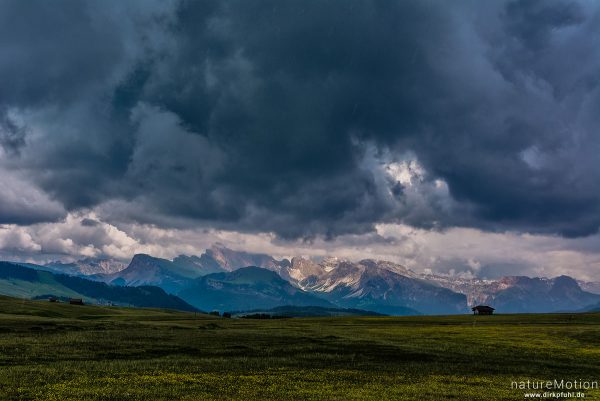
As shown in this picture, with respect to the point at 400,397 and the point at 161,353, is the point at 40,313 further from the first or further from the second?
the point at 400,397

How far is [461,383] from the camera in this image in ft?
155

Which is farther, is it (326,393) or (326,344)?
(326,344)

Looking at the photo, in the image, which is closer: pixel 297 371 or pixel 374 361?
pixel 297 371

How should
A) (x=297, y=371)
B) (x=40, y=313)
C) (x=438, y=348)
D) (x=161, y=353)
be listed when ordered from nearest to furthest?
(x=297, y=371) < (x=161, y=353) < (x=438, y=348) < (x=40, y=313)

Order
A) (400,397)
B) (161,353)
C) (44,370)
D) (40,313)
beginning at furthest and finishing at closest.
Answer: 1. (40,313)
2. (161,353)
3. (44,370)
4. (400,397)

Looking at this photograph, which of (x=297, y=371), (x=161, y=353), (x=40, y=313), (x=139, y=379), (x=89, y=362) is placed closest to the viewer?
(x=139, y=379)

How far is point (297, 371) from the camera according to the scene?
51.9m

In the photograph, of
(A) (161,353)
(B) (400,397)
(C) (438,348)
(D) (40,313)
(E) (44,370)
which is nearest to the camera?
(B) (400,397)

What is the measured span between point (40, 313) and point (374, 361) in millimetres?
160732

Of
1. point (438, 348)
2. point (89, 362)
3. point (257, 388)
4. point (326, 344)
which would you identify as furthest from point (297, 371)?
point (438, 348)

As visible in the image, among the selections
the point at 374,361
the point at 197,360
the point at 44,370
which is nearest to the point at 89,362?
the point at 44,370

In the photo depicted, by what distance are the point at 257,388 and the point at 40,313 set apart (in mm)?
169681

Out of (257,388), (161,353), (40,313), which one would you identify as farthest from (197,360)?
(40,313)

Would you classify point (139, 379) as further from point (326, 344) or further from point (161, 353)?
point (326, 344)
